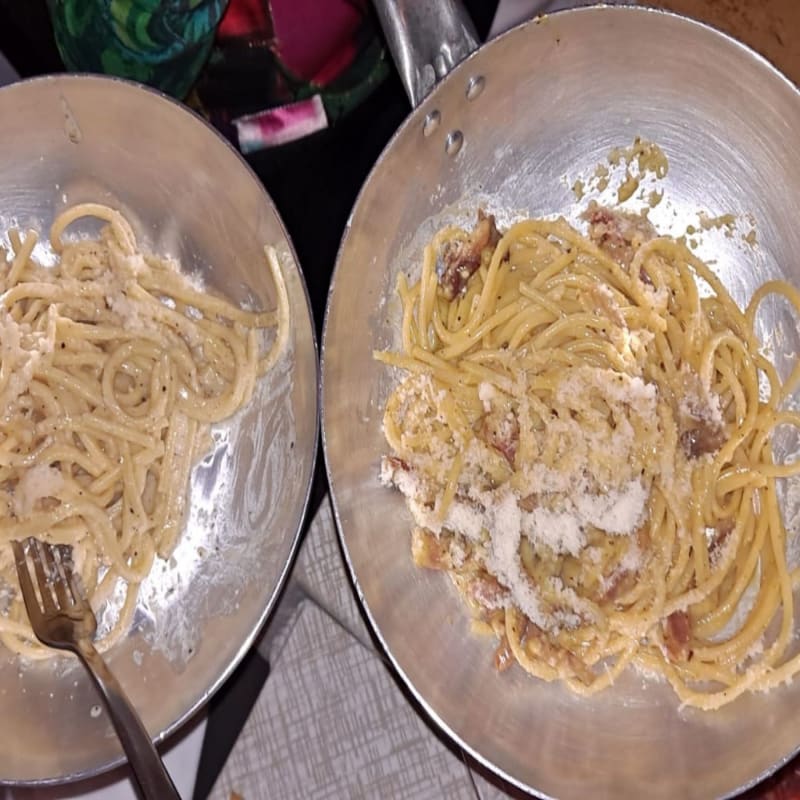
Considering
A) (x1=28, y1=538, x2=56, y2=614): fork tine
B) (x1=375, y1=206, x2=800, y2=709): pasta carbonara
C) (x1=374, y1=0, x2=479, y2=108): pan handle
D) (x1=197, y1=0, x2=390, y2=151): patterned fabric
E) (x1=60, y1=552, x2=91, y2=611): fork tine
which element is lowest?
(x1=60, y1=552, x2=91, y2=611): fork tine

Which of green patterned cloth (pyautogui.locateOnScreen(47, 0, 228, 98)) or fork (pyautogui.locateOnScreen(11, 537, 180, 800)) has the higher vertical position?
green patterned cloth (pyautogui.locateOnScreen(47, 0, 228, 98))

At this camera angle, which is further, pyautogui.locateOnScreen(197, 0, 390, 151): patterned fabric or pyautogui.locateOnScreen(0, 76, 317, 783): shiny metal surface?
pyautogui.locateOnScreen(197, 0, 390, 151): patterned fabric

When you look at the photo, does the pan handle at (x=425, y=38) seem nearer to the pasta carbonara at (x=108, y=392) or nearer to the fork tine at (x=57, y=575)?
the pasta carbonara at (x=108, y=392)

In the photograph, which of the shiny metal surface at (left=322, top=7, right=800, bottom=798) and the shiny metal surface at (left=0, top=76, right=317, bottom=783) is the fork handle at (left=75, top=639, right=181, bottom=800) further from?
the shiny metal surface at (left=322, top=7, right=800, bottom=798)

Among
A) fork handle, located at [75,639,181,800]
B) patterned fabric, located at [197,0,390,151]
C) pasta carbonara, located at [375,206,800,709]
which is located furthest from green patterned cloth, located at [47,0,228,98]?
fork handle, located at [75,639,181,800]

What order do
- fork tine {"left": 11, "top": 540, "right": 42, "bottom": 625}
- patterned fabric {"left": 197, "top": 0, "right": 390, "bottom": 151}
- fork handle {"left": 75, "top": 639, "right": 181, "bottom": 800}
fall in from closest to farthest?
fork handle {"left": 75, "top": 639, "right": 181, "bottom": 800} → fork tine {"left": 11, "top": 540, "right": 42, "bottom": 625} → patterned fabric {"left": 197, "top": 0, "right": 390, "bottom": 151}

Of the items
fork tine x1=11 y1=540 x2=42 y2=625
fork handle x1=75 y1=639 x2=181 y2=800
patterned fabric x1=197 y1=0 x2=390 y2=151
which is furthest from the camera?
patterned fabric x1=197 y1=0 x2=390 y2=151

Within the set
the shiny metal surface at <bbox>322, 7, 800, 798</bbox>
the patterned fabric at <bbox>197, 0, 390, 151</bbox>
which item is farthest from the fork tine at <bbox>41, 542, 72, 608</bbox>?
the patterned fabric at <bbox>197, 0, 390, 151</bbox>
